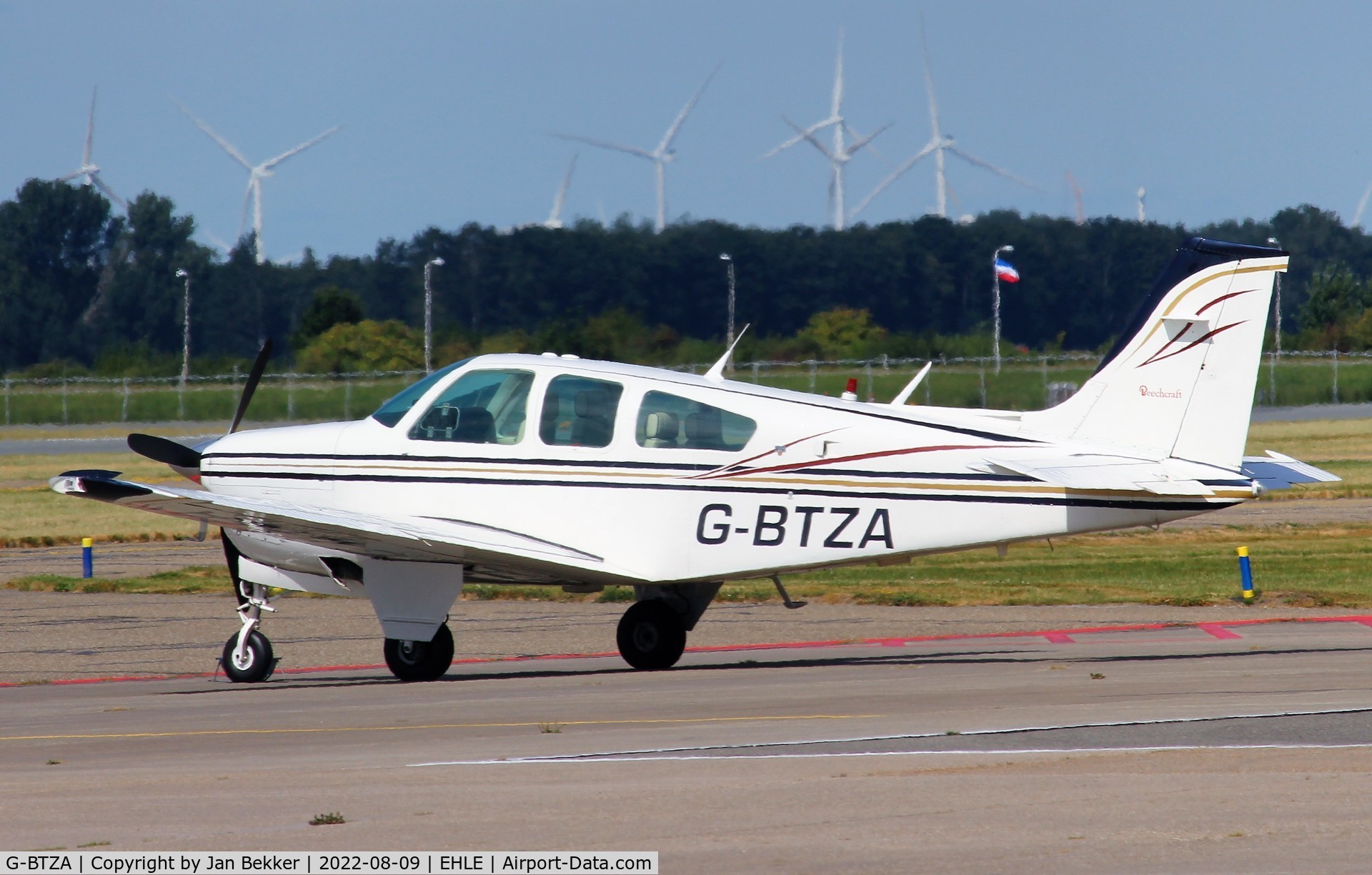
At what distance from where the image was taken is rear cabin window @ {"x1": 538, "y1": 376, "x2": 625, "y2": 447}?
12.2 m

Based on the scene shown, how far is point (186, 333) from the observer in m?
76.4

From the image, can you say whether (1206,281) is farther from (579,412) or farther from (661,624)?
(661,624)

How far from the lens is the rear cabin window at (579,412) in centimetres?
1223

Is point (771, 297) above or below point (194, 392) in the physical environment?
above

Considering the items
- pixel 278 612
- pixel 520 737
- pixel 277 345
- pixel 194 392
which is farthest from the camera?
pixel 277 345

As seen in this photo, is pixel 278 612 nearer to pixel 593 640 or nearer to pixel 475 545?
pixel 593 640

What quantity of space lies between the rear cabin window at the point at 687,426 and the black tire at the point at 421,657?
2.32 metres

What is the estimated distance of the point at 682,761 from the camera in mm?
7875

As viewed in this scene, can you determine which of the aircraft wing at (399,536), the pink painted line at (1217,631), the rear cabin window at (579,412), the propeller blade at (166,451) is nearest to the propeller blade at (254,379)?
the propeller blade at (166,451)

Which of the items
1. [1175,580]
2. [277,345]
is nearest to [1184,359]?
[1175,580]

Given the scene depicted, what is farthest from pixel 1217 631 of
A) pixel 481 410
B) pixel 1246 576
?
pixel 481 410

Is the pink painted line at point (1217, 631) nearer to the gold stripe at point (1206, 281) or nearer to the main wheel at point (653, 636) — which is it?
the gold stripe at point (1206, 281)

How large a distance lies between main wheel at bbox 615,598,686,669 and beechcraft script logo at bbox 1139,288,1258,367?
423 centimetres

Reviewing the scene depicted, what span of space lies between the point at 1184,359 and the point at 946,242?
61646mm
